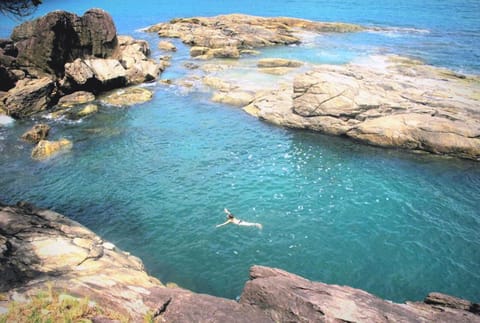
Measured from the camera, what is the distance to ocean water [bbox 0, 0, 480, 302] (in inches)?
869

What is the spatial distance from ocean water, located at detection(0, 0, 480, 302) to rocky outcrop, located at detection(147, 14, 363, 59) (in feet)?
105

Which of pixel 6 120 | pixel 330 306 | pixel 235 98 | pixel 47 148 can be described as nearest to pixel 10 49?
pixel 6 120

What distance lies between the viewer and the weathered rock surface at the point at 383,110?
1340 inches

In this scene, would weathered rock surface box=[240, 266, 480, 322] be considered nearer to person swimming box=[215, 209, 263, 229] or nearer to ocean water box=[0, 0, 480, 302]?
ocean water box=[0, 0, 480, 302]

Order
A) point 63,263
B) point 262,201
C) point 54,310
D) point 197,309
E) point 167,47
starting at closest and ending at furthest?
point 54,310
point 197,309
point 63,263
point 262,201
point 167,47

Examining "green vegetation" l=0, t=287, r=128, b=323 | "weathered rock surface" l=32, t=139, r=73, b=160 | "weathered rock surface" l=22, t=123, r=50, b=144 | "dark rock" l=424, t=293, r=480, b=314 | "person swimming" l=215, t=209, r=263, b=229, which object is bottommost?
"person swimming" l=215, t=209, r=263, b=229

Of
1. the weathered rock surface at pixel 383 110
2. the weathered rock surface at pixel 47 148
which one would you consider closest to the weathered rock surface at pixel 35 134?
the weathered rock surface at pixel 47 148

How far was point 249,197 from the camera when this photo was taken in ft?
94.2

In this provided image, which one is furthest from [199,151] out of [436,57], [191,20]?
[191,20]

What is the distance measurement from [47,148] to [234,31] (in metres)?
62.0

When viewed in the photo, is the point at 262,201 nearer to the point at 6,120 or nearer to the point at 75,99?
the point at 75,99

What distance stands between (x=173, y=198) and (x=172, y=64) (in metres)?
46.9

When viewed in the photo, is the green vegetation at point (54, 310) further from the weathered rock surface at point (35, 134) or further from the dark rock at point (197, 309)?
the weathered rock surface at point (35, 134)

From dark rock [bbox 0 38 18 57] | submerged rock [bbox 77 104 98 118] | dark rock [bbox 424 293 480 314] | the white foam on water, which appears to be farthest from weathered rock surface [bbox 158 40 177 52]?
dark rock [bbox 424 293 480 314]
